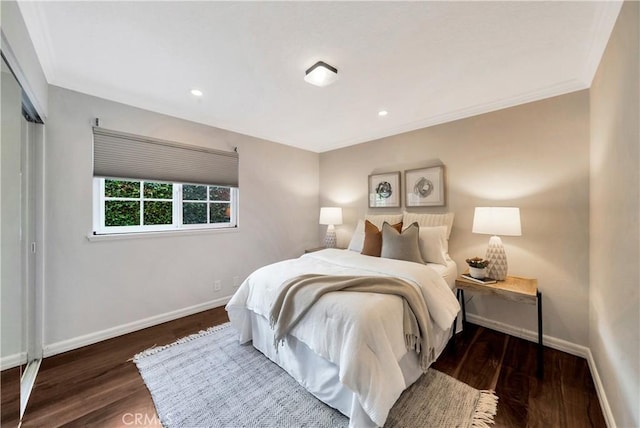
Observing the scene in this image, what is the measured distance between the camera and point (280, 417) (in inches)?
58.4

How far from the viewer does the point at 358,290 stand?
1.65m

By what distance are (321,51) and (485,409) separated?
2591mm

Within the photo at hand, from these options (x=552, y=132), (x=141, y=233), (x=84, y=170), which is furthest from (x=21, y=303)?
(x=552, y=132)

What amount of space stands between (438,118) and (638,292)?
7.62 ft

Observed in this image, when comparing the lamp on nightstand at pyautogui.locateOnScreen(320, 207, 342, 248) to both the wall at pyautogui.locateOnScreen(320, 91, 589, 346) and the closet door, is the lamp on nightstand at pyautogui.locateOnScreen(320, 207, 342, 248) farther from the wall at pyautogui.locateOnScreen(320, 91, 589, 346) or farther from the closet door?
the closet door

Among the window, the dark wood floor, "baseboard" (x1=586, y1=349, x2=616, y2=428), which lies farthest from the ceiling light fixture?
"baseboard" (x1=586, y1=349, x2=616, y2=428)

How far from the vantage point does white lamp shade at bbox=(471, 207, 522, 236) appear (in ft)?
6.93

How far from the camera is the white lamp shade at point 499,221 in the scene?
2.11 meters

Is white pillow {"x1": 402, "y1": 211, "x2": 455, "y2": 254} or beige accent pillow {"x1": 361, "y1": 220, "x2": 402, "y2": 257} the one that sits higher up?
white pillow {"x1": 402, "y1": 211, "x2": 455, "y2": 254}

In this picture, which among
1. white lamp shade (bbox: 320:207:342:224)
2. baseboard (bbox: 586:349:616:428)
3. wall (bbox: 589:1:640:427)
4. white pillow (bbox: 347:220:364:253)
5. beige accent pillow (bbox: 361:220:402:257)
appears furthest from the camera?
white lamp shade (bbox: 320:207:342:224)

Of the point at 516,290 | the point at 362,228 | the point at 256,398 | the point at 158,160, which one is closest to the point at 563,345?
the point at 516,290

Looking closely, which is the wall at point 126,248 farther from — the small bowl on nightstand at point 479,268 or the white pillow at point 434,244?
the small bowl on nightstand at point 479,268

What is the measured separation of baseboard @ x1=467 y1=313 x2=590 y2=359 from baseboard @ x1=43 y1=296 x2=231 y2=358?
3.10 meters

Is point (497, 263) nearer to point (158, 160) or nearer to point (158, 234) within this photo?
point (158, 234)
